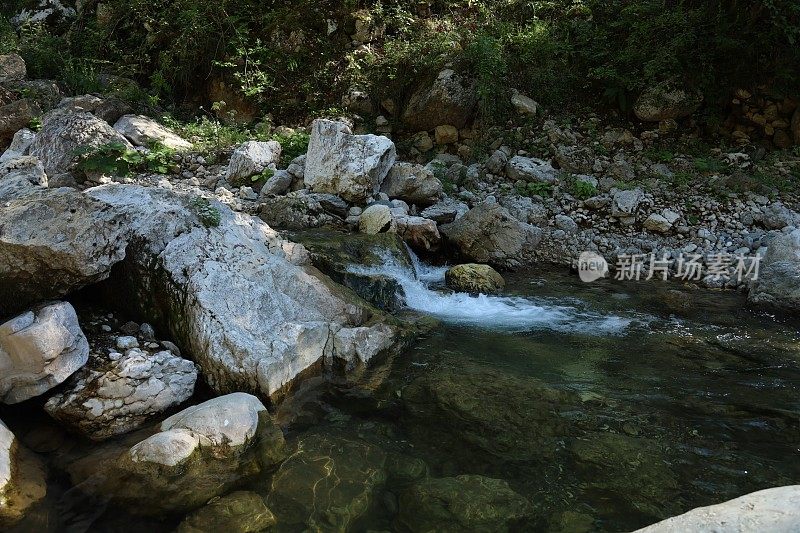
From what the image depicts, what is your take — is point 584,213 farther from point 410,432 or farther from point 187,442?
point 187,442

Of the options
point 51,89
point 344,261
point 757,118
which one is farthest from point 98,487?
point 757,118

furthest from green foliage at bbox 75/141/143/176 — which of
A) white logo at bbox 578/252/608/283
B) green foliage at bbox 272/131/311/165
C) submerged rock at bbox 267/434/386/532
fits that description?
white logo at bbox 578/252/608/283

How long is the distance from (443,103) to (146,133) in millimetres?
5830

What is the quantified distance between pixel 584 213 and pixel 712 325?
340 centimetres

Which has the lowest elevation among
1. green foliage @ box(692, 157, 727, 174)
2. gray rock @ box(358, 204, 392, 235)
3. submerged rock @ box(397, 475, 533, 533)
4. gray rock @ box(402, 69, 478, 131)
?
submerged rock @ box(397, 475, 533, 533)

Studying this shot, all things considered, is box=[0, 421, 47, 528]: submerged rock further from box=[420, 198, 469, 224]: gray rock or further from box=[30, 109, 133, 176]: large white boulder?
box=[30, 109, 133, 176]: large white boulder

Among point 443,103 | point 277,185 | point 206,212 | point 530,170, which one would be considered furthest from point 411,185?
point 206,212

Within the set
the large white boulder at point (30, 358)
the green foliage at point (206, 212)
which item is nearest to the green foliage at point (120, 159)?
the green foliage at point (206, 212)

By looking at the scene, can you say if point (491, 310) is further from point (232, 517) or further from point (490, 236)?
point (232, 517)

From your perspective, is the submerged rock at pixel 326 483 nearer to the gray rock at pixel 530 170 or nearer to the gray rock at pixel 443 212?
the gray rock at pixel 443 212

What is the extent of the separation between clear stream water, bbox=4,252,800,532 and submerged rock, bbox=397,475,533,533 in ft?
0.21

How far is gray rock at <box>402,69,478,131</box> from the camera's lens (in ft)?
35.8

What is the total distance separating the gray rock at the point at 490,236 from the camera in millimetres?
7875

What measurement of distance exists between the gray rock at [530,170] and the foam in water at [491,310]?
3.54 metres
